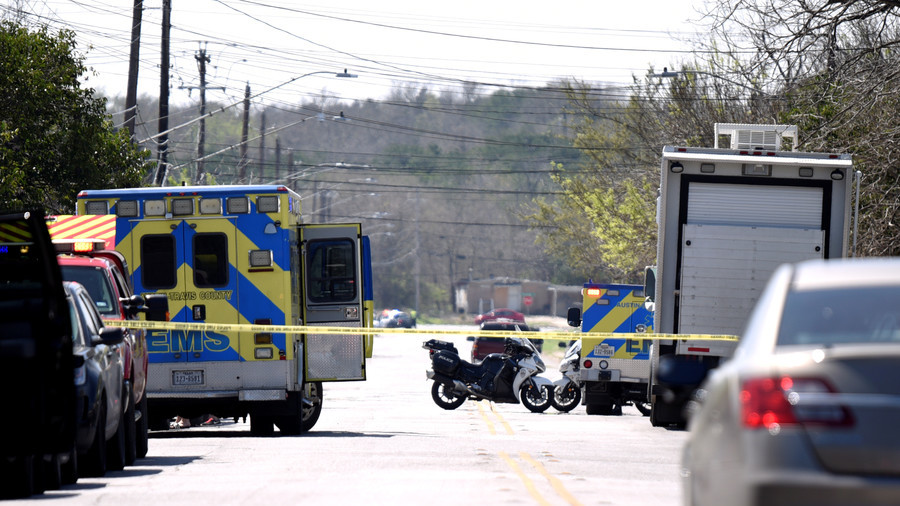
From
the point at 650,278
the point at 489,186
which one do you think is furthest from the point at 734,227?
the point at 489,186

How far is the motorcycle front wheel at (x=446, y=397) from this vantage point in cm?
2548

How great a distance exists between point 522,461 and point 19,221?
5.56 metres

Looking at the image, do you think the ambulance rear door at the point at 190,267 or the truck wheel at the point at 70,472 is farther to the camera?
the ambulance rear door at the point at 190,267

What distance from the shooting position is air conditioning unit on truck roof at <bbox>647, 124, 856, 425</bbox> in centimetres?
1606

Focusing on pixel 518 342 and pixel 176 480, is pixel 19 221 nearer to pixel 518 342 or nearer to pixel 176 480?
pixel 176 480

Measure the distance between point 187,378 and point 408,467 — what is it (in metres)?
5.29

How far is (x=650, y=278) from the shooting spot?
19422 millimetres

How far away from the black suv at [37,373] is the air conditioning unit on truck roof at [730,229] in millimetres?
8502

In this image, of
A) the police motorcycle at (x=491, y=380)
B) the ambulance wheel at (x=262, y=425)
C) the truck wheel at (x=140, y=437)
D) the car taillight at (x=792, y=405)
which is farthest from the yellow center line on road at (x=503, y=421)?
the car taillight at (x=792, y=405)

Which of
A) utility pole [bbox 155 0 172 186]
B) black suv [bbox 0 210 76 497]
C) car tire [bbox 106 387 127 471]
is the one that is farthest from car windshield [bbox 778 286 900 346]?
utility pole [bbox 155 0 172 186]

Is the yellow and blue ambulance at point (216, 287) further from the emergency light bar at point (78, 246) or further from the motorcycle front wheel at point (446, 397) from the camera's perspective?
the motorcycle front wheel at point (446, 397)

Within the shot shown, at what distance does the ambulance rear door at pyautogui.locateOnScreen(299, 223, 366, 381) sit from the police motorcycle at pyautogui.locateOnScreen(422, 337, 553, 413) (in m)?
7.43

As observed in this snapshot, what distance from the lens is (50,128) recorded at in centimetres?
2434

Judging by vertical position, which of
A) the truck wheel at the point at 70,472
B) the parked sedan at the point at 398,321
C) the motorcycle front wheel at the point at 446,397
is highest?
the truck wheel at the point at 70,472
